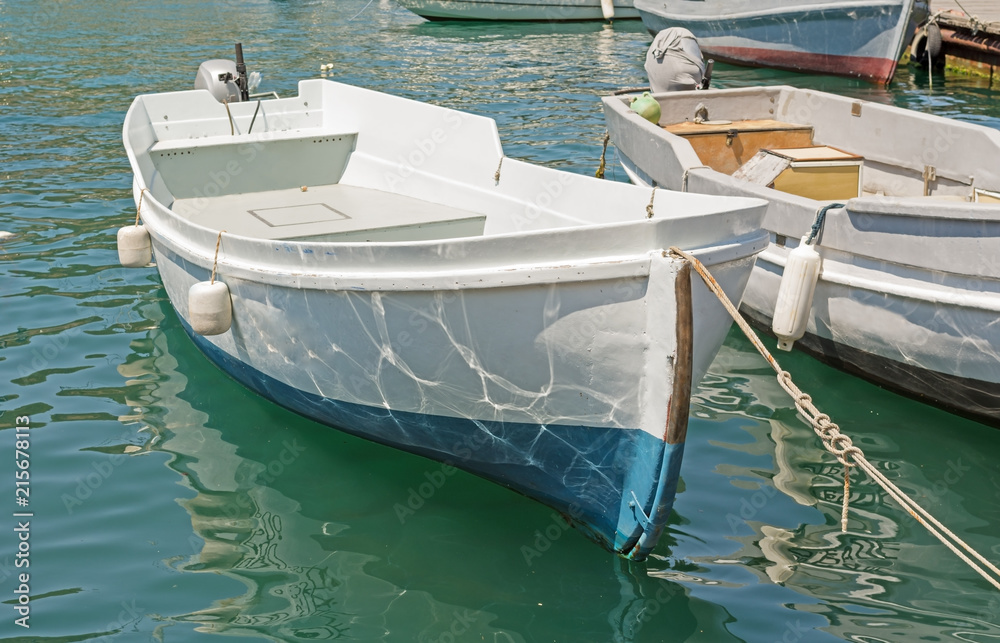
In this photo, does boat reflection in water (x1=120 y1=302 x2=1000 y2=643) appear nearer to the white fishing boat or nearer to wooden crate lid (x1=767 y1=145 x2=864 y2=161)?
the white fishing boat

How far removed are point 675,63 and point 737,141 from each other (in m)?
1.65

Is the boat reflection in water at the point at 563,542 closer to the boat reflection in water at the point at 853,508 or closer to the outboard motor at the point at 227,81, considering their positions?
the boat reflection in water at the point at 853,508

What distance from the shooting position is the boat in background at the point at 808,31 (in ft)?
54.4

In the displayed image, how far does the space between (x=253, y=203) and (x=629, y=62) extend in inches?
536

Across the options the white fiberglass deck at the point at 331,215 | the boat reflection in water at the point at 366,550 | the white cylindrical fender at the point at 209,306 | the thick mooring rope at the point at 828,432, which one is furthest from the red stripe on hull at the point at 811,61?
the white cylindrical fender at the point at 209,306

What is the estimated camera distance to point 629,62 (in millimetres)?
19938

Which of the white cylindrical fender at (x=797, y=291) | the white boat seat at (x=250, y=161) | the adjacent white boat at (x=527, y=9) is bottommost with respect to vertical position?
the white cylindrical fender at (x=797, y=291)

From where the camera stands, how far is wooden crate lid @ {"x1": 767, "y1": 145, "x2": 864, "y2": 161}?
7.54 metres

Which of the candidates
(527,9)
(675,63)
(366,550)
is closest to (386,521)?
(366,550)

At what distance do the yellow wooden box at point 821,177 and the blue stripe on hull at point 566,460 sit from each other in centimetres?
365

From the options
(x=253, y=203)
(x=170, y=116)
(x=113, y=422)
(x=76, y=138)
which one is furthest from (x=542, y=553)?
(x=76, y=138)

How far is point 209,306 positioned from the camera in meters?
5.30

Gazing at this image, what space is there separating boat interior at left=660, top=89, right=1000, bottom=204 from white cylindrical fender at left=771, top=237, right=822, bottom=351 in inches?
45.8

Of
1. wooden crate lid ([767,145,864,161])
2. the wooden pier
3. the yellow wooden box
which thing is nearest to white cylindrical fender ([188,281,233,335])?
the yellow wooden box
